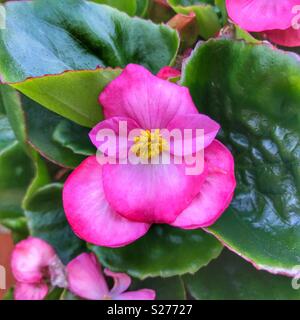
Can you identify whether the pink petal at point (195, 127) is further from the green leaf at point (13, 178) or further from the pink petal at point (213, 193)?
the green leaf at point (13, 178)

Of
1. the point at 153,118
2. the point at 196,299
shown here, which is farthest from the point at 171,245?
the point at 153,118

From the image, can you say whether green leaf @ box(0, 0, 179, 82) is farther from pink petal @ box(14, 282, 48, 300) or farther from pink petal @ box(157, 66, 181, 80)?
pink petal @ box(14, 282, 48, 300)

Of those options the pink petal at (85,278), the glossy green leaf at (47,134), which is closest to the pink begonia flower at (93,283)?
the pink petal at (85,278)

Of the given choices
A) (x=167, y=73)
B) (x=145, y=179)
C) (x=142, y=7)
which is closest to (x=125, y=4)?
(x=142, y=7)

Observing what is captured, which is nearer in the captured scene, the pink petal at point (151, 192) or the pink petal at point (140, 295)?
the pink petal at point (151, 192)

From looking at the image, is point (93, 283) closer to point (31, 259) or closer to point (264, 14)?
point (31, 259)

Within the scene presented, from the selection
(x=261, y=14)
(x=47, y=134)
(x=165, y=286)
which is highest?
(x=261, y=14)
